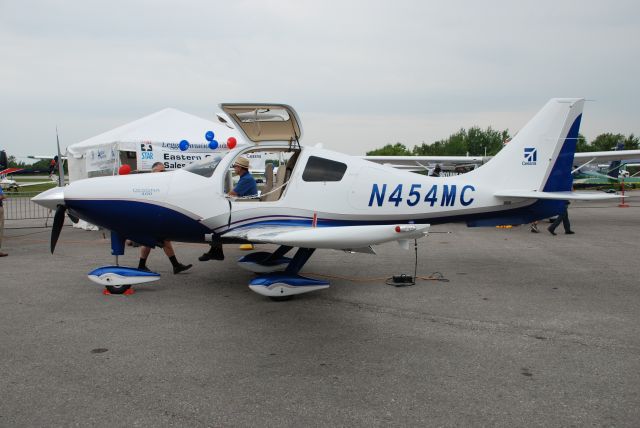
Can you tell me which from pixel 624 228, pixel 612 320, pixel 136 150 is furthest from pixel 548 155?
pixel 136 150

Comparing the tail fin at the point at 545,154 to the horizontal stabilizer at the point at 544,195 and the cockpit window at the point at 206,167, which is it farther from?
the cockpit window at the point at 206,167

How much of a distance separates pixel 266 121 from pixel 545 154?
4.20 m

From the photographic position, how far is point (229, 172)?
614cm

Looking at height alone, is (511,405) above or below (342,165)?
below

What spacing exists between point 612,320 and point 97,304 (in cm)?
572

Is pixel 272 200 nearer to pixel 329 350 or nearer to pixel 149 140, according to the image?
pixel 329 350

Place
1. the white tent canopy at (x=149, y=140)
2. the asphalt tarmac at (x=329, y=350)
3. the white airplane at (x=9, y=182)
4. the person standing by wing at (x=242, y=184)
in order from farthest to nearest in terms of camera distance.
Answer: the white airplane at (x=9, y=182) < the white tent canopy at (x=149, y=140) < the person standing by wing at (x=242, y=184) < the asphalt tarmac at (x=329, y=350)

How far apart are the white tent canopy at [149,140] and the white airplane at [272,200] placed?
6141 mm

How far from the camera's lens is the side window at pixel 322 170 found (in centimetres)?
602

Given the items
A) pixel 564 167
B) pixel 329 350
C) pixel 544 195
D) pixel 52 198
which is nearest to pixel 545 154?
pixel 564 167

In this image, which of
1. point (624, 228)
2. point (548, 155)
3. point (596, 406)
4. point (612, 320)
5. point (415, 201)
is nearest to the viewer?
point (596, 406)

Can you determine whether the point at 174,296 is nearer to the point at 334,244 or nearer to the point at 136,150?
the point at 334,244

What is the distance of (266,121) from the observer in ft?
19.6

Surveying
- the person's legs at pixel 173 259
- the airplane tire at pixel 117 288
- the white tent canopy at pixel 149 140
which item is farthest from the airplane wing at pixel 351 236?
the white tent canopy at pixel 149 140
